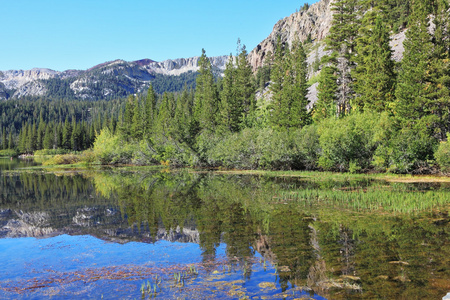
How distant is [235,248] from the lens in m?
12.4

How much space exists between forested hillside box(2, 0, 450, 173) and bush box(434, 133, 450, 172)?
0.09 meters

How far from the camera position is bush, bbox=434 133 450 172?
29942mm

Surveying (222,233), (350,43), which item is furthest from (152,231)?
(350,43)

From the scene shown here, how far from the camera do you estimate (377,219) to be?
15750mm

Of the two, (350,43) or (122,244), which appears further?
(350,43)

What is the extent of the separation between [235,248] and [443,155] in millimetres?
26623

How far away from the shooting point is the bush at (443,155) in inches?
1179

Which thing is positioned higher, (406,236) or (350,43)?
(350,43)

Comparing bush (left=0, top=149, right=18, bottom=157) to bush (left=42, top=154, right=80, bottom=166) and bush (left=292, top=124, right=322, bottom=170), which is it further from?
bush (left=292, top=124, right=322, bottom=170)

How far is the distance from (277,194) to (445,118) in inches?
884

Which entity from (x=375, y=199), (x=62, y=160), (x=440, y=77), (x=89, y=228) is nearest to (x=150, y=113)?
(x=62, y=160)

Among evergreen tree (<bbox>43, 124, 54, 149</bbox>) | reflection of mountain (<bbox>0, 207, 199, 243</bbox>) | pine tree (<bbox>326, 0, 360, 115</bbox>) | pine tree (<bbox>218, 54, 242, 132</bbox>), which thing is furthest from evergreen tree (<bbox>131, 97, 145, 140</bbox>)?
Answer: evergreen tree (<bbox>43, 124, 54, 149</bbox>)

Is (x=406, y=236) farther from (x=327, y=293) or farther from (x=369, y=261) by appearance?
(x=327, y=293)

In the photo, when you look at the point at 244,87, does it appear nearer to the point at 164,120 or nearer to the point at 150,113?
the point at 164,120
